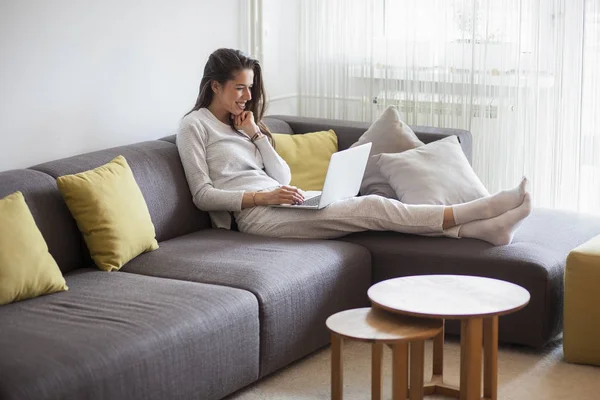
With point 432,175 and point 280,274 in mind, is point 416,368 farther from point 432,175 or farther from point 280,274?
point 432,175

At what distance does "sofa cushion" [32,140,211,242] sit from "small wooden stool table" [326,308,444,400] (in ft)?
3.61

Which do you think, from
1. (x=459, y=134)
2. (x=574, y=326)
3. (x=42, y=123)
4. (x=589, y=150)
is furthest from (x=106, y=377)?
(x=589, y=150)

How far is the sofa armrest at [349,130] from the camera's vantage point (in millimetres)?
4457

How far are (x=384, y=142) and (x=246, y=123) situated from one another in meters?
0.64

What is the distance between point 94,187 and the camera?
3.36 meters

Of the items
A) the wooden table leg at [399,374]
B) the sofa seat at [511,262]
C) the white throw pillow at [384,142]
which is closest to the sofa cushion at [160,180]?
the sofa seat at [511,262]

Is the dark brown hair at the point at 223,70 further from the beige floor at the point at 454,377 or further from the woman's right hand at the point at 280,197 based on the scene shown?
the beige floor at the point at 454,377

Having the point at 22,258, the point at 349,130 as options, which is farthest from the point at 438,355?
the point at 349,130

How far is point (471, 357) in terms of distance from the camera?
113 inches

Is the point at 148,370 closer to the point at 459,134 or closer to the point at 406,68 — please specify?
the point at 459,134

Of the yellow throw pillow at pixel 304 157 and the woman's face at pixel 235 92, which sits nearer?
the woman's face at pixel 235 92

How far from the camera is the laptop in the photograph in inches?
145

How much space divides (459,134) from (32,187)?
1973mm

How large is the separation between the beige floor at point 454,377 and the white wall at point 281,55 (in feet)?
5.99
